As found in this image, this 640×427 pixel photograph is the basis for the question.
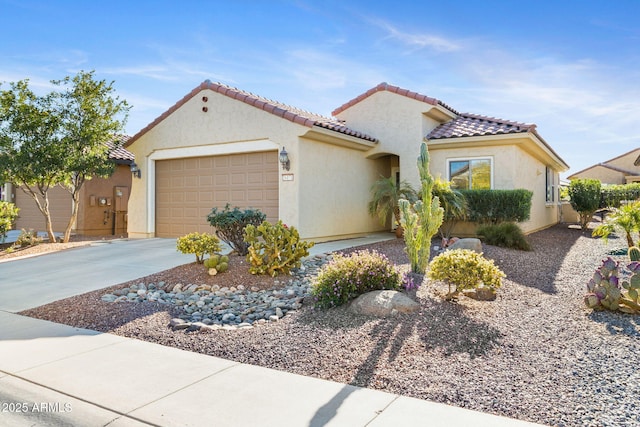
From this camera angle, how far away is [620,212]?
35.2 ft

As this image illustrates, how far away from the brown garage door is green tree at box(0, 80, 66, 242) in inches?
123

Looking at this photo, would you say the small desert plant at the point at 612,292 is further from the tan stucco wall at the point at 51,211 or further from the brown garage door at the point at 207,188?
the tan stucco wall at the point at 51,211

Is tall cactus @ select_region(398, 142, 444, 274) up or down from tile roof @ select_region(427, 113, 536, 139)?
down

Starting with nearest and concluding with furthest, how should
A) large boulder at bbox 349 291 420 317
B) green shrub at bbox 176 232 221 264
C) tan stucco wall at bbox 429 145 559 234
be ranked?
large boulder at bbox 349 291 420 317 < green shrub at bbox 176 232 221 264 < tan stucco wall at bbox 429 145 559 234

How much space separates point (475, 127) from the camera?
1398 cm

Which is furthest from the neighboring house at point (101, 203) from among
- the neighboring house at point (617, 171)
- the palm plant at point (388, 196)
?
the neighboring house at point (617, 171)

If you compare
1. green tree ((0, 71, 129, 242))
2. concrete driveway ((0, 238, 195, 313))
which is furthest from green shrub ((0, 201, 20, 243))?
concrete driveway ((0, 238, 195, 313))

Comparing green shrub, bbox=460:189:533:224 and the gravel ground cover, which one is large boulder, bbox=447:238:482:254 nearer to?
the gravel ground cover

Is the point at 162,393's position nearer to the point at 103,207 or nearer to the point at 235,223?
the point at 235,223

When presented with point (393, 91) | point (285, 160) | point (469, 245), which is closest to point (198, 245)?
point (285, 160)

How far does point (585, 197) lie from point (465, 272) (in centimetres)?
1553

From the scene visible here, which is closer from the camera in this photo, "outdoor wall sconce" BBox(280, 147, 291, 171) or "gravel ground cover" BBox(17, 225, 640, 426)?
A: "gravel ground cover" BBox(17, 225, 640, 426)

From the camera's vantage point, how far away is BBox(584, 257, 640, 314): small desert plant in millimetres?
5297

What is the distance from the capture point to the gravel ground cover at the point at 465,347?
351 centimetres
